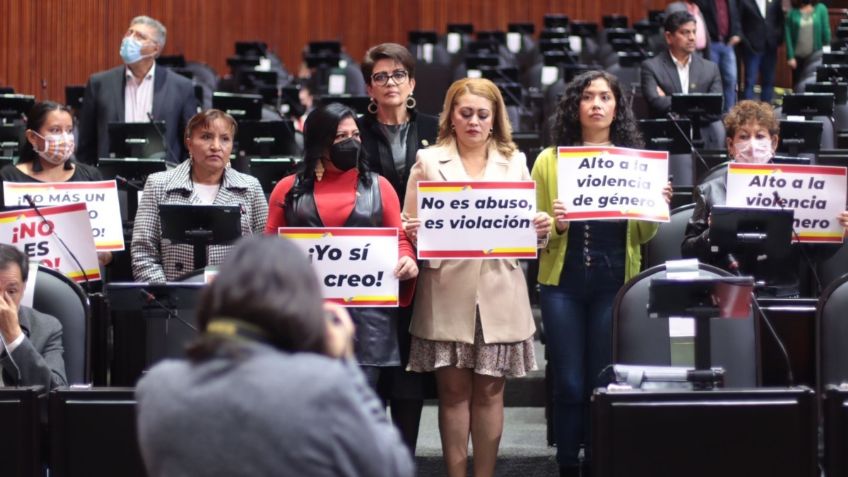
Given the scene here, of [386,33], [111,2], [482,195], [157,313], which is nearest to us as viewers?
[157,313]

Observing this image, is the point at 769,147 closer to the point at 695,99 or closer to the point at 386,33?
the point at 695,99

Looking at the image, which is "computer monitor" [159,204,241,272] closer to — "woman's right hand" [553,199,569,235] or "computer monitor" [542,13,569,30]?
"woman's right hand" [553,199,569,235]

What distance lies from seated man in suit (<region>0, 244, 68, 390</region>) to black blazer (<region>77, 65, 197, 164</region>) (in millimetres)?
3287

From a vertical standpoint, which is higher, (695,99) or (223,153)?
(695,99)

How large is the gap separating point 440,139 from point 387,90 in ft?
0.94

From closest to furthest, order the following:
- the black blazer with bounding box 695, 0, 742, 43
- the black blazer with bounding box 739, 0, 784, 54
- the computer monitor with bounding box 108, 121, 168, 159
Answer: the computer monitor with bounding box 108, 121, 168, 159 → the black blazer with bounding box 695, 0, 742, 43 → the black blazer with bounding box 739, 0, 784, 54

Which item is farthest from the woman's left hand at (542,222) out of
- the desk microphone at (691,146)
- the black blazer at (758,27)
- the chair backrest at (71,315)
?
the black blazer at (758,27)

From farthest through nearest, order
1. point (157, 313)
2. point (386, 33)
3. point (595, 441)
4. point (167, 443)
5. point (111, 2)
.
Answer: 1. point (386, 33)
2. point (111, 2)
3. point (157, 313)
4. point (595, 441)
5. point (167, 443)

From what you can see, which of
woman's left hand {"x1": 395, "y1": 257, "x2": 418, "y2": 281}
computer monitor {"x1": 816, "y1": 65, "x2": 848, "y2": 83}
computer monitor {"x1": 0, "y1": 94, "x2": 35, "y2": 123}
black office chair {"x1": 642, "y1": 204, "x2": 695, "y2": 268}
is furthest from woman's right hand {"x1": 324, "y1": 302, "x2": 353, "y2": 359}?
computer monitor {"x1": 816, "y1": 65, "x2": 848, "y2": 83}

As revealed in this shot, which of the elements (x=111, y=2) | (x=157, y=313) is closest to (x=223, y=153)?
(x=157, y=313)

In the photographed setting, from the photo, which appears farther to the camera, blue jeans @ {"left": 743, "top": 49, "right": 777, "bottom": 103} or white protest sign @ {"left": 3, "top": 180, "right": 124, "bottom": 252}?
blue jeans @ {"left": 743, "top": 49, "right": 777, "bottom": 103}

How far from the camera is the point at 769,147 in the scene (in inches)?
202

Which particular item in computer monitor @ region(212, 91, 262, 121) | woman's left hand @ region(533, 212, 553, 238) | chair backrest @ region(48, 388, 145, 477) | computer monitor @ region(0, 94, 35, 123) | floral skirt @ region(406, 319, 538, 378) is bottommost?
chair backrest @ region(48, 388, 145, 477)

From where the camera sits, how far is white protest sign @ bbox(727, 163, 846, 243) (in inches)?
193
